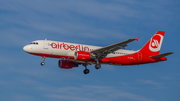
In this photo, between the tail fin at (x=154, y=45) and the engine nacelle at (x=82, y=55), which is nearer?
the engine nacelle at (x=82, y=55)

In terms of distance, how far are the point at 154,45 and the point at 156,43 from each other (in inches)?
26.6

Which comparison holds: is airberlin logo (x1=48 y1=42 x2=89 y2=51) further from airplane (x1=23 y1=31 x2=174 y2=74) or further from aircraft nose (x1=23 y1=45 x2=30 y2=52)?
aircraft nose (x1=23 y1=45 x2=30 y2=52)

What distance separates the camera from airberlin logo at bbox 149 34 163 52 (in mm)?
48506

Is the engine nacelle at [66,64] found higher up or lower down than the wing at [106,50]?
lower down

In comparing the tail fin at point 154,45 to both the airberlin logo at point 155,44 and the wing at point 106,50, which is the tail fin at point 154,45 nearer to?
the airberlin logo at point 155,44

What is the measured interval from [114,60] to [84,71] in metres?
6.03

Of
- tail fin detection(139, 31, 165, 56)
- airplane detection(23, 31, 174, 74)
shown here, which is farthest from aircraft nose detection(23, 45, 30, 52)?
tail fin detection(139, 31, 165, 56)

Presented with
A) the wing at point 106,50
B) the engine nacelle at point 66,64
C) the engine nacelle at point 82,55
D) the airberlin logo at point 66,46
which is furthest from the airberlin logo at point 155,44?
the engine nacelle at point 66,64

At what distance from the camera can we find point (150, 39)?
49.4m

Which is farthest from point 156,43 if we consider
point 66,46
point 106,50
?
point 66,46

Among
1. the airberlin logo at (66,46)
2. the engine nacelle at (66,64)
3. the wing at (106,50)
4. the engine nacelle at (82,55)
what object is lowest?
the engine nacelle at (66,64)

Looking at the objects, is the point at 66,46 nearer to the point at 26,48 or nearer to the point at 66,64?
the point at 26,48

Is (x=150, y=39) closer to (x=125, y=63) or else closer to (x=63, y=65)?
(x=125, y=63)

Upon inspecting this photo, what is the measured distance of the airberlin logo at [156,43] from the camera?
48.5m
